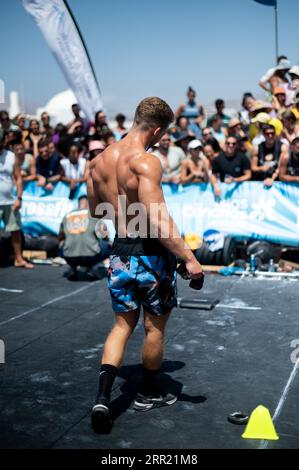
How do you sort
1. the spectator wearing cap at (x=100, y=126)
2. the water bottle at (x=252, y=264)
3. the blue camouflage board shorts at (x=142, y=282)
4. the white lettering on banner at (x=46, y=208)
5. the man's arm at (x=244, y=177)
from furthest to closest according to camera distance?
the spectator wearing cap at (x=100, y=126) → the white lettering on banner at (x=46, y=208) → the man's arm at (x=244, y=177) → the water bottle at (x=252, y=264) → the blue camouflage board shorts at (x=142, y=282)

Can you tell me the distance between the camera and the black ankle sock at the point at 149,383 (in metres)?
4.08

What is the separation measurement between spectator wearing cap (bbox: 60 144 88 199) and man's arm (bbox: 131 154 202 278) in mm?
6412

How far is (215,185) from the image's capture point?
29.7ft

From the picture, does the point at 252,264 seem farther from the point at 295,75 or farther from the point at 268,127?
the point at 295,75

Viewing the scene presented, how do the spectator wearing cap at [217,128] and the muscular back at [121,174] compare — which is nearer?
the muscular back at [121,174]

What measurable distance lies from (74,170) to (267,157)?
3.37 m

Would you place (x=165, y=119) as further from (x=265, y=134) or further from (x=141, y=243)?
(x=265, y=134)

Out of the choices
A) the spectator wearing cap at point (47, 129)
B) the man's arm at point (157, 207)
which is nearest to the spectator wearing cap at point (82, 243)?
the man's arm at point (157, 207)

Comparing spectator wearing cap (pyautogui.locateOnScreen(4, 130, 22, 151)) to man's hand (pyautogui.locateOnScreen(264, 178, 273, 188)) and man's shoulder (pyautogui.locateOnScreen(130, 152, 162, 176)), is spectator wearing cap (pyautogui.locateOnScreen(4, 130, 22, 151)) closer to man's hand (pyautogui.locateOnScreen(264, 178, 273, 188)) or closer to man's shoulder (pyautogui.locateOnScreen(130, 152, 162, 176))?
man's hand (pyautogui.locateOnScreen(264, 178, 273, 188))

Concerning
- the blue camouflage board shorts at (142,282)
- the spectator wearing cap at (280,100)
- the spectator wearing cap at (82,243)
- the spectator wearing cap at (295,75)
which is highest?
the spectator wearing cap at (295,75)

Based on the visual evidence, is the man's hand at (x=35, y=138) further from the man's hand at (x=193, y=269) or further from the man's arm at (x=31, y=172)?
the man's hand at (x=193, y=269)

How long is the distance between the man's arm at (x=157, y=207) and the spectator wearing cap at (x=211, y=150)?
5.92 m

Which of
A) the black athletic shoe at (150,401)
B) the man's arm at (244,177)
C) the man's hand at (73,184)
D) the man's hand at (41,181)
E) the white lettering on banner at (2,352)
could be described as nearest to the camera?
the black athletic shoe at (150,401)
